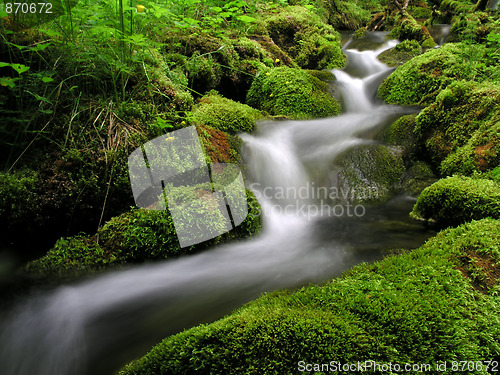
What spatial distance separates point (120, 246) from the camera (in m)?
2.59

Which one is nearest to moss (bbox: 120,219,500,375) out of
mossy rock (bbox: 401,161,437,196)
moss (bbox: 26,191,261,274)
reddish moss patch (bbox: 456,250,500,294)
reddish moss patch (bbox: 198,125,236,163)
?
reddish moss patch (bbox: 456,250,500,294)

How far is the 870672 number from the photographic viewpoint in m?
2.58

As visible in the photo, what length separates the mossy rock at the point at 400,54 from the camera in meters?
8.91

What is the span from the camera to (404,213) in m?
3.63

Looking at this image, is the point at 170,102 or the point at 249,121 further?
the point at 249,121

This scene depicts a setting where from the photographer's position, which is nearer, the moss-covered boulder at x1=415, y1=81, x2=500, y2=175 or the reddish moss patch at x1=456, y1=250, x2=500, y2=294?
the reddish moss patch at x1=456, y1=250, x2=500, y2=294

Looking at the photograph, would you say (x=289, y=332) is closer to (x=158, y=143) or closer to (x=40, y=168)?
(x=158, y=143)

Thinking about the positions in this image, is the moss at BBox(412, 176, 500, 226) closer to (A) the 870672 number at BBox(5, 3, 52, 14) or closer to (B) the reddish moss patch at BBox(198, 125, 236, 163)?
(B) the reddish moss patch at BBox(198, 125, 236, 163)

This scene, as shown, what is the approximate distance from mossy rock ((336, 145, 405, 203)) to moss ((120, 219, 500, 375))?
7.69 ft

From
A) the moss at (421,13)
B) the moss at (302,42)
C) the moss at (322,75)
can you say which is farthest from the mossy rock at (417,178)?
the moss at (421,13)

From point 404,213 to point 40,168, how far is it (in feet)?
13.2

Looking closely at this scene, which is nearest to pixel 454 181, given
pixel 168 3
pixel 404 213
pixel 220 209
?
pixel 404 213

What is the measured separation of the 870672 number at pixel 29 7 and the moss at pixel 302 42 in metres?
6.85

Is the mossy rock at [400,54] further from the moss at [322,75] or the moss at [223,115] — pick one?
the moss at [223,115]
